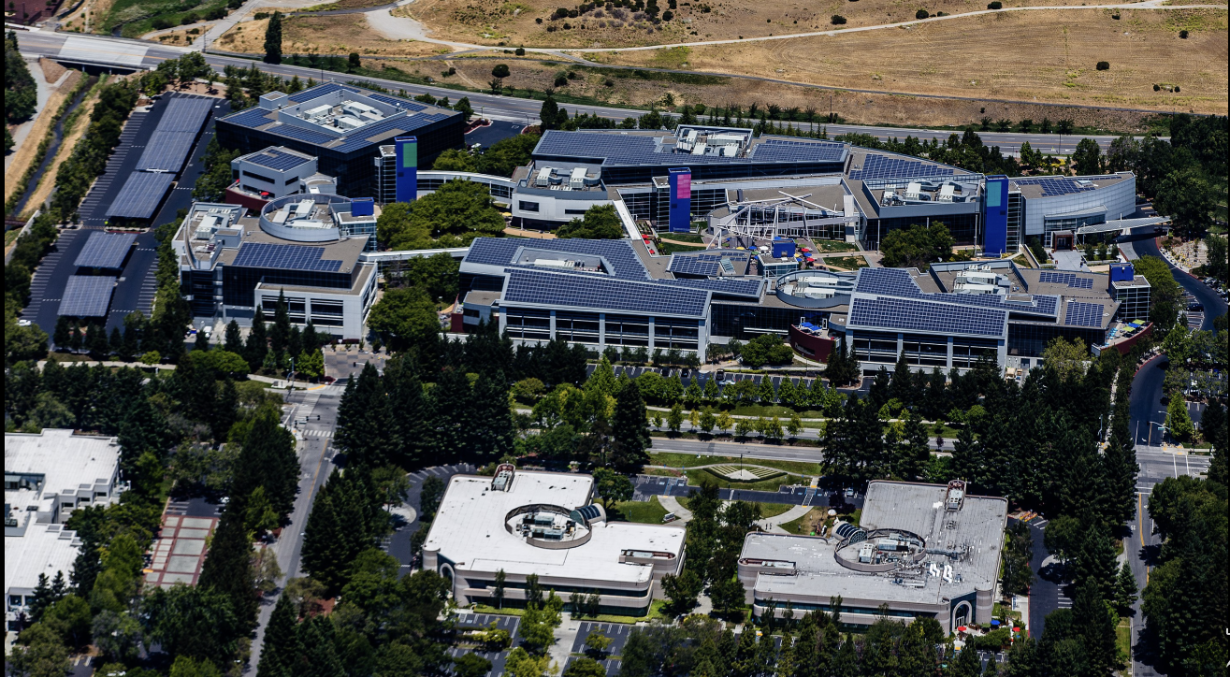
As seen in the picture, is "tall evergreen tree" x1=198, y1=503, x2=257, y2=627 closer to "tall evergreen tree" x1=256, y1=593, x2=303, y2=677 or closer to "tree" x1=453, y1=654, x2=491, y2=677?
"tall evergreen tree" x1=256, y1=593, x2=303, y2=677

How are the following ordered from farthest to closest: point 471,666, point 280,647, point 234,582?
1. point 234,582
2. point 471,666
3. point 280,647

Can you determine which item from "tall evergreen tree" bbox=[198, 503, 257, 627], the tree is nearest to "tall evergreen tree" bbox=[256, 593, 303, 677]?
"tall evergreen tree" bbox=[198, 503, 257, 627]

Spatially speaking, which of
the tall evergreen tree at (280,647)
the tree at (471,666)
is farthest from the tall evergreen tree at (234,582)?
the tree at (471,666)

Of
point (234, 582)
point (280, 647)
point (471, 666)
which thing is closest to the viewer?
point (280, 647)

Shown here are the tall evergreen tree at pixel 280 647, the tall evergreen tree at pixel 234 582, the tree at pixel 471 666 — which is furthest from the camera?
the tall evergreen tree at pixel 234 582

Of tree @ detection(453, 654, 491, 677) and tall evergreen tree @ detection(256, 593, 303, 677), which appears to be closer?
tall evergreen tree @ detection(256, 593, 303, 677)

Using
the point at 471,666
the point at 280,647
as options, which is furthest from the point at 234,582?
the point at 471,666

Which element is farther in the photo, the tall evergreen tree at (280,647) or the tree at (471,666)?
the tree at (471,666)

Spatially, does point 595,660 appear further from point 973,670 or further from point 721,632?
point 973,670

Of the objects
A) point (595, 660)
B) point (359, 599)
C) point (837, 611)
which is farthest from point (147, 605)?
point (837, 611)

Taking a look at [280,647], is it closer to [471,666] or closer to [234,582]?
[234,582]

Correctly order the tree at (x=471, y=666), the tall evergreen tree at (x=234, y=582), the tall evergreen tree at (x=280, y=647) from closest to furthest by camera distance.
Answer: the tall evergreen tree at (x=280, y=647)
the tree at (x=471, y=666)
the tall evergreen tree at (x=234, y=582)

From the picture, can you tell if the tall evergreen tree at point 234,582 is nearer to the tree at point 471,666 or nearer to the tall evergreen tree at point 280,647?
the tall evergreen tree at point 280,647
